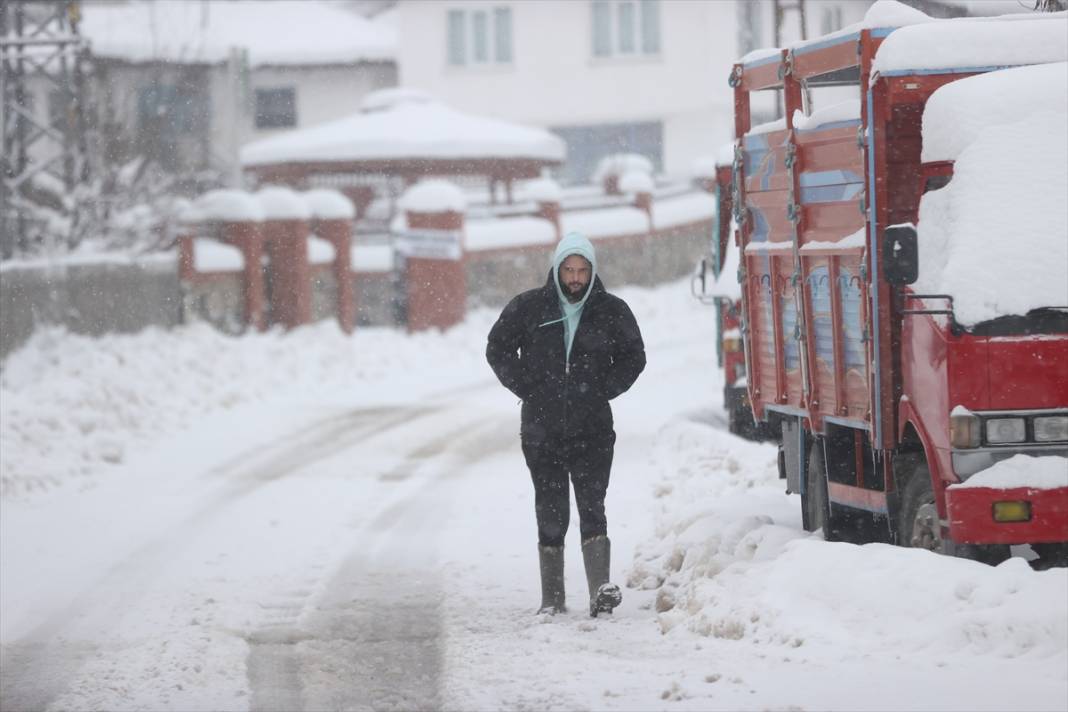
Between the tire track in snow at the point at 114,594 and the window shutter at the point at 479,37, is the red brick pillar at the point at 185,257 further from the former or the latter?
the window shutter at the point at 479,37

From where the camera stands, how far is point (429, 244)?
29.7m

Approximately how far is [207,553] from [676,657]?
14.4 feet

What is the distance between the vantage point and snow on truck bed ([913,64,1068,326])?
725 centimetres

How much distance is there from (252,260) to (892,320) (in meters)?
19.4

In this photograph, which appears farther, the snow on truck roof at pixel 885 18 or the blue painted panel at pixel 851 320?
the blue painted panel at pixel 851 320

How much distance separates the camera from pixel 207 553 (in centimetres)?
1055

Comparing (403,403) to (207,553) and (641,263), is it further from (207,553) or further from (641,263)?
(641,263)

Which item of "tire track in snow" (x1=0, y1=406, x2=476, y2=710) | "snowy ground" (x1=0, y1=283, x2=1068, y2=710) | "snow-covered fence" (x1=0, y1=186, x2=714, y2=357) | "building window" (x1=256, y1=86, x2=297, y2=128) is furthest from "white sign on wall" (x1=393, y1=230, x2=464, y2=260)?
"building window" (x1=256, y1=86, x2=297, y2=128)

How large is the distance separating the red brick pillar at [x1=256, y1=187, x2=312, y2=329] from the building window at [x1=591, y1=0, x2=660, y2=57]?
22.6 m

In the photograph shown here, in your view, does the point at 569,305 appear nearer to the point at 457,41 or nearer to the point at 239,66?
the point at 457,41

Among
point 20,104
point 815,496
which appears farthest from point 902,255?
point 20,104

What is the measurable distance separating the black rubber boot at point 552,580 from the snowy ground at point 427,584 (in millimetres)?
123

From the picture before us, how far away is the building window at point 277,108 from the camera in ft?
170

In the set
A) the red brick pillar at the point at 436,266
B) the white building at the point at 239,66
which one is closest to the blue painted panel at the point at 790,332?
the red brick pillar at the point at 436,266
